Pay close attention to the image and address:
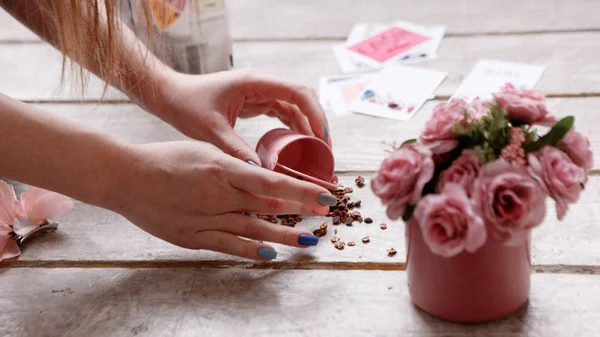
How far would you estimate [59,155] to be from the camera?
3.11 feet

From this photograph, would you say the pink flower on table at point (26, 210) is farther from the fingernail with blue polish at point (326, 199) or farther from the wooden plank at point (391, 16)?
the wooden plank at point (391, 16)

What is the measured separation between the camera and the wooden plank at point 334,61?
4.74 ft

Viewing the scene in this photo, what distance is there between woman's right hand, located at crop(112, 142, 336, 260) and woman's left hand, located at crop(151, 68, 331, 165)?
15cm

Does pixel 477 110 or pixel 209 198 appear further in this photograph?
pixel 209 198

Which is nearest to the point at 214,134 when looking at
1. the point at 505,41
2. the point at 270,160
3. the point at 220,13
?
the point at 270,160

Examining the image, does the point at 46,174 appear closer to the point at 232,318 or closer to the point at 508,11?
the point at 232,318

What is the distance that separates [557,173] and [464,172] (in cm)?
9

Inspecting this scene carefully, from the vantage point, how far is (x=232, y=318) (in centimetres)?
91

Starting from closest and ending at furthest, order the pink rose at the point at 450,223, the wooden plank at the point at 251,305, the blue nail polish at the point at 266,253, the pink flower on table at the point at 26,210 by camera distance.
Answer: the pink rose at the point at 450,223 < the wooden plank at the point at 251,305 < the blue nail polish at the point at 266,253 < the pink flower on table at the point at 26,210

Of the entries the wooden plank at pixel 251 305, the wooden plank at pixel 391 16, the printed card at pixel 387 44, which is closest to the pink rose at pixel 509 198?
the wooden plank at pixel 251 305

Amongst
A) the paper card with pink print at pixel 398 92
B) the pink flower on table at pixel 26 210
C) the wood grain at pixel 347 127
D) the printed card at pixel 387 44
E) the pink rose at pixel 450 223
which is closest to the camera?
the pink rose at pixel 450 223

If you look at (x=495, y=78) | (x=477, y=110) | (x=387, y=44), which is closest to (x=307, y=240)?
(x=477, y=110)

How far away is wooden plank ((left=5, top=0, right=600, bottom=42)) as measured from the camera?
1657 mm

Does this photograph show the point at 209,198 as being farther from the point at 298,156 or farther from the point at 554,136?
the point at 554,136
